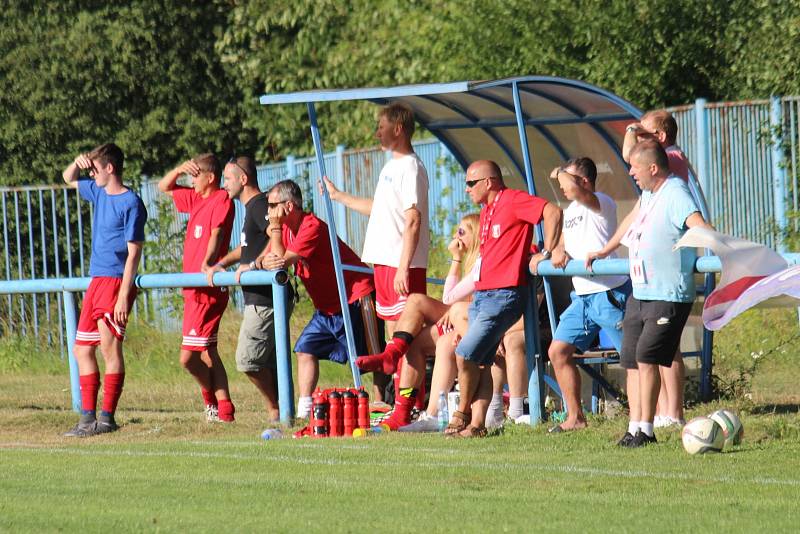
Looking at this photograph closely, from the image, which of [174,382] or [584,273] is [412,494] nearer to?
[584,273]

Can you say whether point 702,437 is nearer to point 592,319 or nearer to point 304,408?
point 592,319

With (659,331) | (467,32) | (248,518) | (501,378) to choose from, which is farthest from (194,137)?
(248,518)

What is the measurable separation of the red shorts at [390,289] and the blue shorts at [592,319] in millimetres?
1108

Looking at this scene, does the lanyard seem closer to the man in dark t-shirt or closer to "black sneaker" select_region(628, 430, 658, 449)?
"black sneaker" select_region(628, 430, 658, 449)

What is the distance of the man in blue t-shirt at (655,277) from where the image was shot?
28.4 ft

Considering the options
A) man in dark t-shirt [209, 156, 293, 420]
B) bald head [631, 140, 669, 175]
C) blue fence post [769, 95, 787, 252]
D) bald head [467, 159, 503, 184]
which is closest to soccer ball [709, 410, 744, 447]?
bald head [631, 140, 669, 175]

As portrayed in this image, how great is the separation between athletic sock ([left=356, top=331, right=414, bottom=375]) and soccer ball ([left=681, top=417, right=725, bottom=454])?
7.68 feet

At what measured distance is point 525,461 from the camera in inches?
326

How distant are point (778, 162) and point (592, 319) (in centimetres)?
820

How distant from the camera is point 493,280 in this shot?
9719 mm

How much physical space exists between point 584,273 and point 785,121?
27.5 ft

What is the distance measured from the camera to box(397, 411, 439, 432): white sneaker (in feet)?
32.9

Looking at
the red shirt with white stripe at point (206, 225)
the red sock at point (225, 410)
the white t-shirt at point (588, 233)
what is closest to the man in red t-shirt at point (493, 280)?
the white t-shirt at point (588, 233)

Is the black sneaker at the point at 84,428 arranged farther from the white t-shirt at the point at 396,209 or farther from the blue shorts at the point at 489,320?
the blue shorts at the point at 489,320
